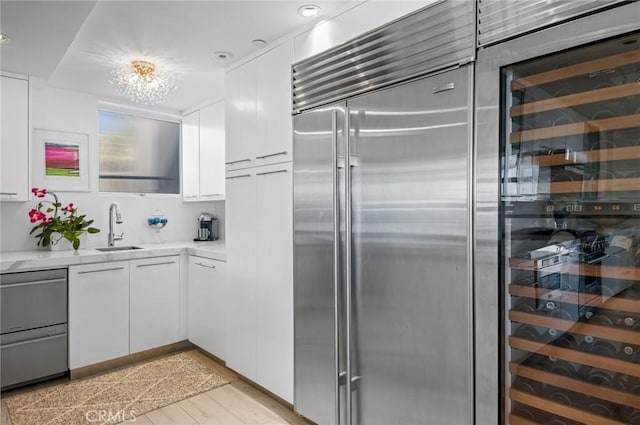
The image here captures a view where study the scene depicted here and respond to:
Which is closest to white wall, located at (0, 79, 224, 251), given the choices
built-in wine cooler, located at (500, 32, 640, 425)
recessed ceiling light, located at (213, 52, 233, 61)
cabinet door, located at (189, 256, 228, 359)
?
cabinet door, located at (189, 256, 228, 359)

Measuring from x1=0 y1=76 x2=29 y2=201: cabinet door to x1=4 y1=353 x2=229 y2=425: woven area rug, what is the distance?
5.04 ft

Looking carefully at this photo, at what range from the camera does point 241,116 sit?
282 centimetres

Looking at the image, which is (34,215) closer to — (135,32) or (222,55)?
(135,32)

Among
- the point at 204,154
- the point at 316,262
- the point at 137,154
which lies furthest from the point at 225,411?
the point at 137,154

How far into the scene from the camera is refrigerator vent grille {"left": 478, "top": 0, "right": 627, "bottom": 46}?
1.23 metres

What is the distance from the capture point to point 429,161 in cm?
164

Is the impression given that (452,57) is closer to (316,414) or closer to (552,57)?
(552,57)

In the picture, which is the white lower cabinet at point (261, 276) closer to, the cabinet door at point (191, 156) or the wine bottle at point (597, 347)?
the cabinet door at point (191, 156)

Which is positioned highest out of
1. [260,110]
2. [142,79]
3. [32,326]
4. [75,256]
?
[142,79]

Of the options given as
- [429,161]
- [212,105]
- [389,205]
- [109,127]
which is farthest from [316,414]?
[109,127]

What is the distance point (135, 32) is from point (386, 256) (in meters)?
2.06

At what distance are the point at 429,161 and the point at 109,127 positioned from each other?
3.50 m

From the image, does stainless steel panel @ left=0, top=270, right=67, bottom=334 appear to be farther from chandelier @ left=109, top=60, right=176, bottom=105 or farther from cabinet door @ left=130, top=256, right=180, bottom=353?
chandelier @ left=109, top=60, right=176, bottom=105

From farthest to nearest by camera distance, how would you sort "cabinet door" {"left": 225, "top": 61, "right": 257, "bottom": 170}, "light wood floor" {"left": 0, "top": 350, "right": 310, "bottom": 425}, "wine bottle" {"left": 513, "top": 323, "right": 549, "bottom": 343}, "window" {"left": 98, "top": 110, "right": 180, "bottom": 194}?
1. "window" {"left": 98, "top": 110, "right": 180, "bottom": 194}
2. "cabinet door" {"left": 225, "top": 61, "right": 257, "bottom": 170}
3. "light wood floor" {"left": 0, "top": 350, "right": 310, "bottom": 425}
4. "wine bottle" {"left": 513, "top": 323, "right": 549, "bottom": 343}
